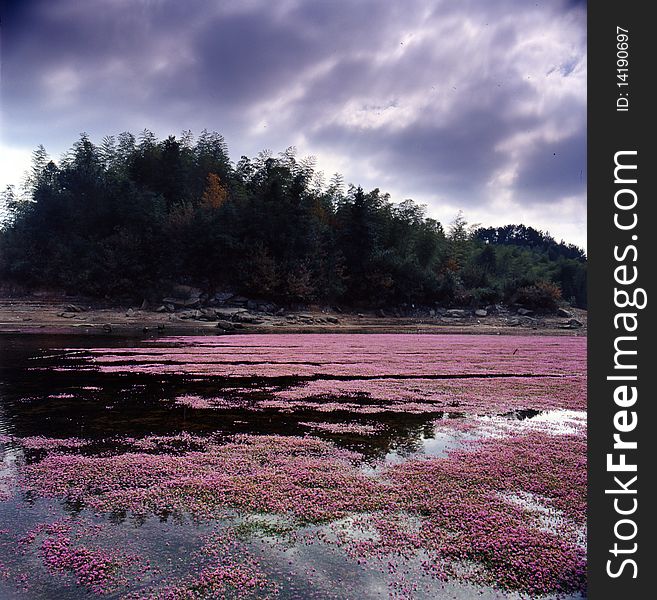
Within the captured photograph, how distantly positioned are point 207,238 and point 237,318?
1514 centimetres

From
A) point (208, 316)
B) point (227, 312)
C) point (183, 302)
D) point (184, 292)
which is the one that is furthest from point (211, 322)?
point (184, 292)

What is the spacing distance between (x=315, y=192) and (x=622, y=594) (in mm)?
66975

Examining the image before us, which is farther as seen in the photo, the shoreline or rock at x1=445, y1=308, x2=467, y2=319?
rock at x1=445, y1=308, x2=467, y2=319

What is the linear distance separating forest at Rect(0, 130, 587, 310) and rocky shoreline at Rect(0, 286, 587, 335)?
191cm

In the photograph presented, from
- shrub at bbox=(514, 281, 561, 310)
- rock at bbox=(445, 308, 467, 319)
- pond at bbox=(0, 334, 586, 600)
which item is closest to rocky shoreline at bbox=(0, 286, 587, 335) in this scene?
rock at bbox=(445, 308, 467, 319)

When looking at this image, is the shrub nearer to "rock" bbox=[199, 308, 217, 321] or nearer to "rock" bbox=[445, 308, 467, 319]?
"rock" bbox=[445, 308, 467, 319]

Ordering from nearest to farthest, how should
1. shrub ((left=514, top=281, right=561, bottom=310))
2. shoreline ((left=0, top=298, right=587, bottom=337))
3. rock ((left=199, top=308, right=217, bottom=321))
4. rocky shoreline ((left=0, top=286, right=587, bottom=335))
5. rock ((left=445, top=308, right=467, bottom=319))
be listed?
shoreline ((left=0, top=298, right=587, bottom=337)), rocky shoreline ((left=0, top=286, right=587, bottom=335)), rock ((left=199, top=308, right=217, bottom=321)), rock ((left=445, top=308, right=467, bottom=319)), shrub ((left=514, top=281, right=561, bottom=310))

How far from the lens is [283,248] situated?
54375 mm

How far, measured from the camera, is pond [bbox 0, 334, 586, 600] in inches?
148

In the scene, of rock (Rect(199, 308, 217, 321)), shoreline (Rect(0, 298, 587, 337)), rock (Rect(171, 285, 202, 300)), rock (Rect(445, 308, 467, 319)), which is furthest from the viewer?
rock (Rect(445, 308, 467, 319))

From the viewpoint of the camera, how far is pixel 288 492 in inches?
212

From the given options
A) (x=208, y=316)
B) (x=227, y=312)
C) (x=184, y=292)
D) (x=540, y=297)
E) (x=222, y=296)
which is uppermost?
(x=184, y=292)

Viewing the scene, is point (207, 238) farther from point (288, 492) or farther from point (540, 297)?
point (288, 492)

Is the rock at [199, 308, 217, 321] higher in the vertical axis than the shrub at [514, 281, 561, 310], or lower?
lower
